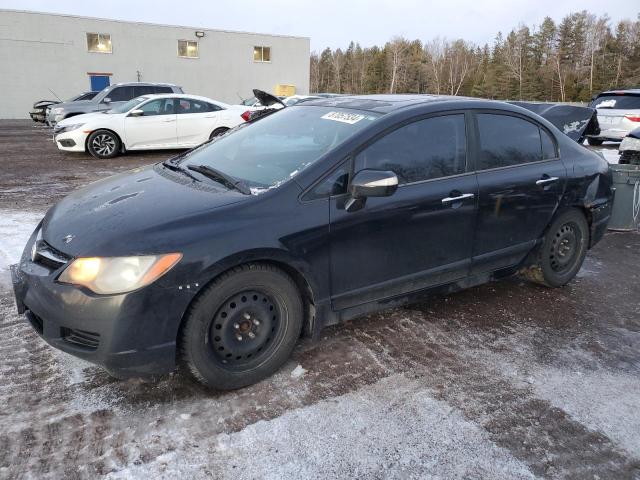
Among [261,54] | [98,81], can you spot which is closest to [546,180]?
[98,81]

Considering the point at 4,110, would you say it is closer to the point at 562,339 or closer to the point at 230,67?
the point at 230,67

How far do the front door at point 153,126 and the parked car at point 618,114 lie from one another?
10.8m

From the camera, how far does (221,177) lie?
3.20m

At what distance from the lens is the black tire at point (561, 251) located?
4.20 metres

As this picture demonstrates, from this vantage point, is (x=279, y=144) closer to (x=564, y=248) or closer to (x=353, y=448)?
(x=353, y=448)

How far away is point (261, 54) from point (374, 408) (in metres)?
33.9

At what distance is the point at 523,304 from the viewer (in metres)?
4.15

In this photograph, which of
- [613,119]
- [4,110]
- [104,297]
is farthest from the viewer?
[4,110]

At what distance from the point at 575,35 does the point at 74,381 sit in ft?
247

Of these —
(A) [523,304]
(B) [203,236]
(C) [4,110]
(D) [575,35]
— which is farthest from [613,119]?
(D) [575,35]

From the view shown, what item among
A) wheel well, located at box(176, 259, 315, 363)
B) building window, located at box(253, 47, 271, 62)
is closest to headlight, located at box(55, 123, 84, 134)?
wheel well, located at box(176, 259, 315, 363)

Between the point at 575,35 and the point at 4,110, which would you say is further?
the point at 575,35

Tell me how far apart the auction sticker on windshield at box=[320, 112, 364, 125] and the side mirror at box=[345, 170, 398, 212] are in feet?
1.80

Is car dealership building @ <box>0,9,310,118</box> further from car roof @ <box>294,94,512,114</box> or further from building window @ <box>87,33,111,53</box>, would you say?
car roof @ <box>294,94,512,114</box>
